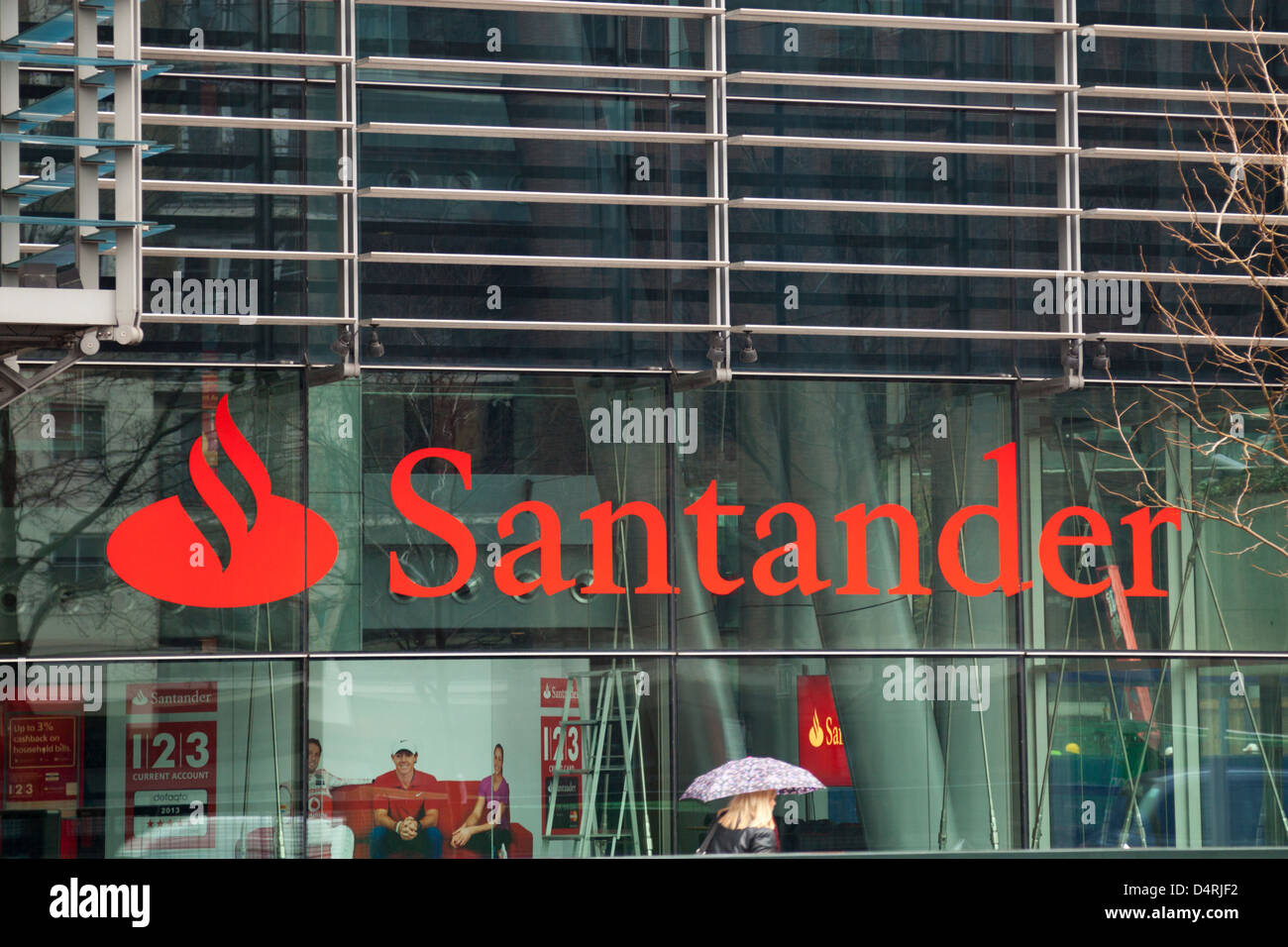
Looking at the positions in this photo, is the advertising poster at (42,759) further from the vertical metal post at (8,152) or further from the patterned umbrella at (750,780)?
→ the patterned umbrella at (750,780)

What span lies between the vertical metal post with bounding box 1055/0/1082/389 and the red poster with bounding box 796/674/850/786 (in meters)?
2.75

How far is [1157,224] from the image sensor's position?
11.7m

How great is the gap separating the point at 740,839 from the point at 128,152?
5756 mm

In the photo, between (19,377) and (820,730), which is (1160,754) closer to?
(820,730)

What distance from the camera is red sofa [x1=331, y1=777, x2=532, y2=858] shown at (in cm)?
1062

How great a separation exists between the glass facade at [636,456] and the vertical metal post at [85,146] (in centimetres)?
169

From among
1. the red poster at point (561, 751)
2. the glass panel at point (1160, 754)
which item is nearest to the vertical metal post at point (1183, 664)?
the glass panel at point (1160, 754)

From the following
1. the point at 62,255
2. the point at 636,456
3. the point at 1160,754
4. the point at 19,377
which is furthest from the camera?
the point at 1160,754

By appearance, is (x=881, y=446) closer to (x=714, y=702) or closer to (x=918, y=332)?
(x=918, y=332)

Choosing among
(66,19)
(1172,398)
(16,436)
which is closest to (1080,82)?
(1172,398)

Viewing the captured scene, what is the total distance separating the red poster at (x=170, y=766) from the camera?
10.4 meters

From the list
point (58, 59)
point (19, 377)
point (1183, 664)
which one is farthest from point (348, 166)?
point (1183, 664)

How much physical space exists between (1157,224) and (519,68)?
4707mm

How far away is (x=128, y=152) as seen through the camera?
824 cm
